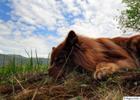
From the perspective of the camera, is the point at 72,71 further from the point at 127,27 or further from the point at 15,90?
the point at 127,27

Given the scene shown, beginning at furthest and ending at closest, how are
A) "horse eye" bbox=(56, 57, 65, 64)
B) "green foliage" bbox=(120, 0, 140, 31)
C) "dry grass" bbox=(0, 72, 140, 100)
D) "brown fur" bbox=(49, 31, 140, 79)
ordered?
1. "green foliage" bbox=(120, 0, 140, 31)
2. "horse eye" bbox=(56, 57, 65, 64)
3. "brown fur" bbox=(49, 31, 140, 79)
4. "dry grass" bbox=(0, 72, 140, 100)

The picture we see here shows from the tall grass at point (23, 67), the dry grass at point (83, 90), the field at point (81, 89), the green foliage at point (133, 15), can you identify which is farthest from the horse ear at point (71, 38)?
the green foliage at point (133, 15)

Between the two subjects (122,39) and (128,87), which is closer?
(128,87)

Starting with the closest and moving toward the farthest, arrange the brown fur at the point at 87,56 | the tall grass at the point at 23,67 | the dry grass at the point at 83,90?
the dry grass at the point at 83,90 → the brown fur at the point at 87,56 → the tall grass at the point at 23,67

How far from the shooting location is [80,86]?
5.93m

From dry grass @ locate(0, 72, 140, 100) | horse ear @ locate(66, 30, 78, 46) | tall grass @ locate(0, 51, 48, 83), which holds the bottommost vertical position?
dry grass @ locate(0, 72, 140, 100)

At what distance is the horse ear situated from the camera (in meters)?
7.09

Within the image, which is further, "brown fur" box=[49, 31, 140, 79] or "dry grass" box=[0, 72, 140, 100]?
"brown fur" box=[49, 31, 140, 79]

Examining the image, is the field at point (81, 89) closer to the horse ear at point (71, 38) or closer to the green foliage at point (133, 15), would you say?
the horse ear at point (71, 38)

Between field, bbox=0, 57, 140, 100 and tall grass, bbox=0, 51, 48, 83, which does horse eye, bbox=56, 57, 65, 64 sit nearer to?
field, bbox=0, 57, 140, 100

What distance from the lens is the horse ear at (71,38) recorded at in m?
7.09

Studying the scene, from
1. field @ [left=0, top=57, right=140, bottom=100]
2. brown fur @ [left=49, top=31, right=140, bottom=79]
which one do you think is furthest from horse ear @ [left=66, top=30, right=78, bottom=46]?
field @ [left=0, top=57, right=140, bottom=100]

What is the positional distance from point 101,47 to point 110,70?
1209 mm

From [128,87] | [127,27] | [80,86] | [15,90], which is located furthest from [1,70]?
[127,27]
